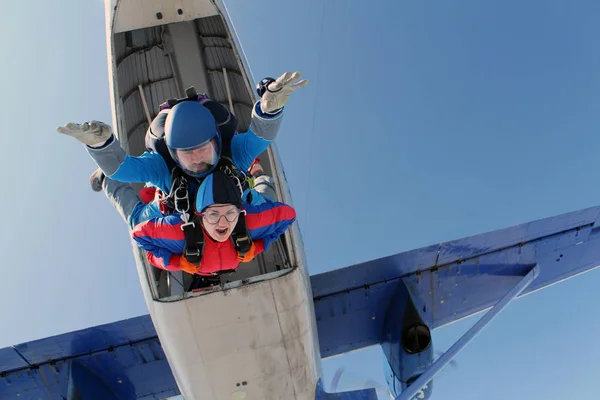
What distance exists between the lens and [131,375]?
1048 centimetres

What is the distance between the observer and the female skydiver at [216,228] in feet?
16.2

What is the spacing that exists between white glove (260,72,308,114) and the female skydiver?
0.92 metres

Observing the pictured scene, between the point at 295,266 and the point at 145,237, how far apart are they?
286cm

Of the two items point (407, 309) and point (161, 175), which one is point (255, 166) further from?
point (407, 309)

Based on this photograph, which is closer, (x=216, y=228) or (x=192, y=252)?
(x=216, y=228)

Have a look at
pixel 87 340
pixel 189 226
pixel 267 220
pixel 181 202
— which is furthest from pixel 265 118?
pixel 87 340

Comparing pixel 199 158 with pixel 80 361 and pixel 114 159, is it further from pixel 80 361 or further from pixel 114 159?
pixel 80 361

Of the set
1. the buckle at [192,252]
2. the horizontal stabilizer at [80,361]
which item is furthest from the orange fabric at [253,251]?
the horizontal stabilizer at [80,361]

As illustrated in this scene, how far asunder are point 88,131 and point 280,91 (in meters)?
1.97

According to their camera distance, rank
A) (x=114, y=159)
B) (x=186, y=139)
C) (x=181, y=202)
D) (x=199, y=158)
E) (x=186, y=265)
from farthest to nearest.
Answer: (x=186, y=265) < (x=114, y=159) < (x=181, y=202) < (x=199, y=158) < (x=186, y=139)

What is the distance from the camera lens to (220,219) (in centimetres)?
495

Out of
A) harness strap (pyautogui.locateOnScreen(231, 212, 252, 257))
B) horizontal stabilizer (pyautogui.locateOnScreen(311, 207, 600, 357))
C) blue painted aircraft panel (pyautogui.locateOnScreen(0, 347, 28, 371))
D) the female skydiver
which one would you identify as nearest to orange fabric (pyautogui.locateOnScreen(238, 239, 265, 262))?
the female skydiver

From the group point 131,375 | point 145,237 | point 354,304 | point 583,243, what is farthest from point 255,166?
point 583,243

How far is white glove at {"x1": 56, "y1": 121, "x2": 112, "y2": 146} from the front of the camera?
15.6 feet
